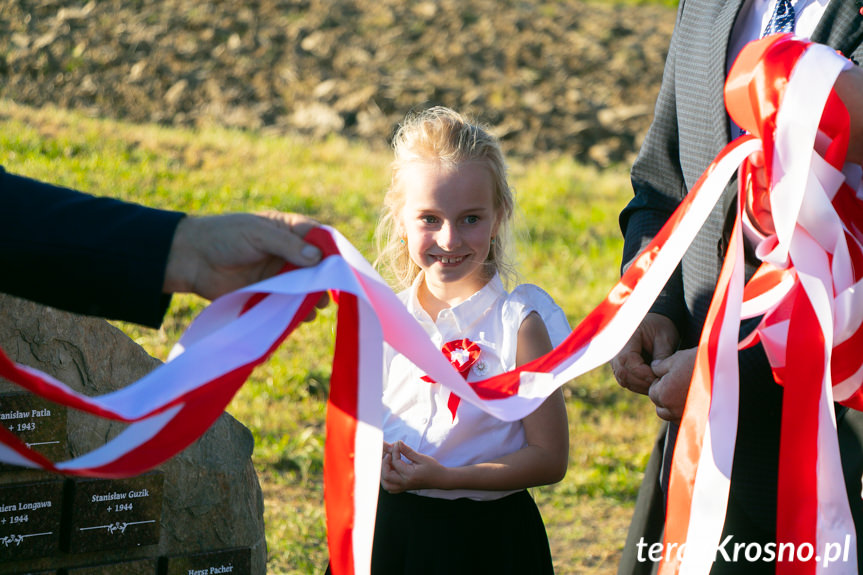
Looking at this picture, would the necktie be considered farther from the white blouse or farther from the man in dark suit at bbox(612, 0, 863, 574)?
the white blouse

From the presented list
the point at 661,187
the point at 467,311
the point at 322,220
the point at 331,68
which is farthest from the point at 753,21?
the point at 331,68

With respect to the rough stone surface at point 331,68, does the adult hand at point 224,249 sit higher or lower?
lower

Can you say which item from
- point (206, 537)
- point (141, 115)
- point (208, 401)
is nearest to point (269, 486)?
point (206, 537)

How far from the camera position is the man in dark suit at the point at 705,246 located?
2100 mm

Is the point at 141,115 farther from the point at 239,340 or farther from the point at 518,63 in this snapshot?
the point at 239,340

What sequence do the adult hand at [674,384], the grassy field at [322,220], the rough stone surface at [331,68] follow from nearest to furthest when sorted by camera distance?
the adult hand at [674,384], the grassy field at [322,220], the rough stone surface at [331,68]

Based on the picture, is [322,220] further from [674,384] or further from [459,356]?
[674,384]

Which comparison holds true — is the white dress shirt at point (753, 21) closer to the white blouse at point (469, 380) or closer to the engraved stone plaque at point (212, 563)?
the white blouse at point (469, 380)

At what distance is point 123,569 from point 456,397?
846 millimetres

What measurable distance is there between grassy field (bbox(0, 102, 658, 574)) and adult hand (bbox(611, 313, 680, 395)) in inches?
20.0

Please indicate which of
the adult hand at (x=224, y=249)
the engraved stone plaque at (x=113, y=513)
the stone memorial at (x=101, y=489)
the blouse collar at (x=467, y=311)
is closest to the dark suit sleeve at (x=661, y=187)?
the blouse collar at (x=467, y=311)

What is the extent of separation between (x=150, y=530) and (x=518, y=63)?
10076 mm

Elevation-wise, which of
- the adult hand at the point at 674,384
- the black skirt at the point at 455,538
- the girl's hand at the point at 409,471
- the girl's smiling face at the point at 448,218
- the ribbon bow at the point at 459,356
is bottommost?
the black skirt at the point at 455,538

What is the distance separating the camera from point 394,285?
2629 millimetres
